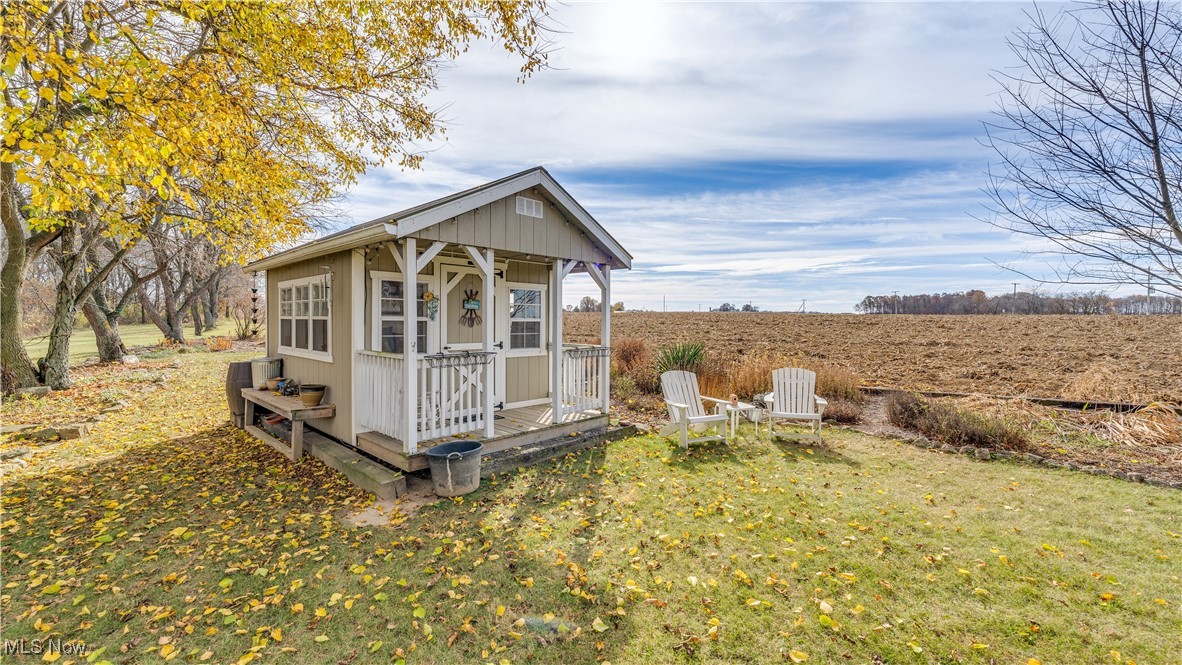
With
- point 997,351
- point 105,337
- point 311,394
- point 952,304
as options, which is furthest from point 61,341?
point 952,304

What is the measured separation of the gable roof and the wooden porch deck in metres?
2.18

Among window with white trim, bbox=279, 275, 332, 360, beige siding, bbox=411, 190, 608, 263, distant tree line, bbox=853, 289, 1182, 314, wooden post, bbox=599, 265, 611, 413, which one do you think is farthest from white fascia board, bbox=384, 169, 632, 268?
distant tree line, bbox=853, 289, 1182, 314

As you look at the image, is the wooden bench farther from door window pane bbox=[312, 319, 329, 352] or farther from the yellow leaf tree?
the yellow leaf tree

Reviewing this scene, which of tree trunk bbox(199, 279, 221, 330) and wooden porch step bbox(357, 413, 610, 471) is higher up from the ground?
tree trunk bbox(199, 279, 221, 330)

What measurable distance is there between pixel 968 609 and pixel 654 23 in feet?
21.8

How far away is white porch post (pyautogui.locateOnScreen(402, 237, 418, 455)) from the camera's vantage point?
4.80 m

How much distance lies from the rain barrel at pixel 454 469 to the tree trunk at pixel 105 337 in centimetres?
1524

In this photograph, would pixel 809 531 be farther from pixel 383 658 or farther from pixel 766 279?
pixel 766 279

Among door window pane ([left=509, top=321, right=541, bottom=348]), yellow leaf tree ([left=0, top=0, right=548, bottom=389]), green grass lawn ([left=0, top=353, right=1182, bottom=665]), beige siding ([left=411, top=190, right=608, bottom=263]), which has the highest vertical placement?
yellow leaf tree ([left=0, top=0, right=548, bottom=389])

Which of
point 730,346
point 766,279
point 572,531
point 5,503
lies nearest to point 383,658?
point 572,531

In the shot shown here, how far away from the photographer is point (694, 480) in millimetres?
5234

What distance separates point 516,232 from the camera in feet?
19.1

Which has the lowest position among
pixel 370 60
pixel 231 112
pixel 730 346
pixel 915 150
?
pixel 730 346

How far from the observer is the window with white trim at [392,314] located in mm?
5848
